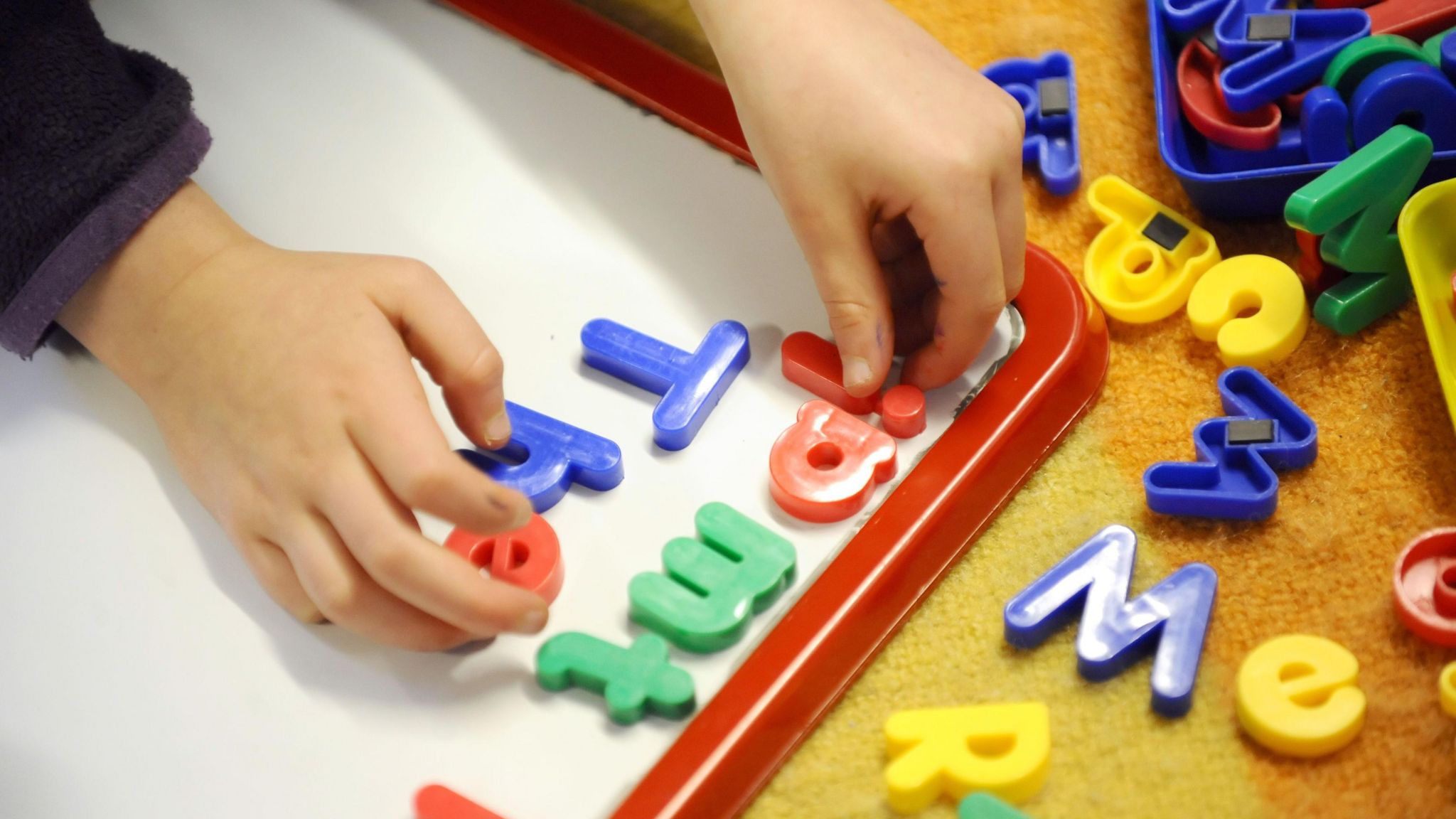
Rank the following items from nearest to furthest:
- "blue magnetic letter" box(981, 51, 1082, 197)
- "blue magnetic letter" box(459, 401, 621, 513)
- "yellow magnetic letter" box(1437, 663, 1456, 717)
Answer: "yellow magnetic letter" box(1437, 663, 1456, 717) < "blue magnetic letter" box(459, 401, 621, 513) < "blue magnetic letter" box(981, 51, 1082, 197)

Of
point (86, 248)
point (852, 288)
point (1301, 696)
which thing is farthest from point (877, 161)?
point (86, 248)

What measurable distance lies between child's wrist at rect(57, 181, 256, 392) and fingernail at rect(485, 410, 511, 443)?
173mm

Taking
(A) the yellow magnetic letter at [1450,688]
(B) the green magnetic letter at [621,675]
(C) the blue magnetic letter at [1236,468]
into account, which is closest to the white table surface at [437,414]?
(B) the green magnetic letter at [621,675]

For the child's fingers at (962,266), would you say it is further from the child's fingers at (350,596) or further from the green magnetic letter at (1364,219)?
the child's fingers at (350,596)

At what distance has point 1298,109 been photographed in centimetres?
66

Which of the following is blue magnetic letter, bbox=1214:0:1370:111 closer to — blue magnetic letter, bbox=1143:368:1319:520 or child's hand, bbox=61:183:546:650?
blue magnetic letter, bbox=1143:368:1319:520

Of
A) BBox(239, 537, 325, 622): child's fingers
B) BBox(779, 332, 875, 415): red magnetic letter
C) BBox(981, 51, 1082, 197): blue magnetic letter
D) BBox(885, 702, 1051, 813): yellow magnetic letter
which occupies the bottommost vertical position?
BBox(239, 537, 325, 622): child's fingers

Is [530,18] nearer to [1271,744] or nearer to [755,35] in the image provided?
[755,35]

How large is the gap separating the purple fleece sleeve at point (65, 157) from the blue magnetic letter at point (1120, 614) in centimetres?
48

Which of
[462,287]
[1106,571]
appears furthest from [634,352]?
[1106,571]

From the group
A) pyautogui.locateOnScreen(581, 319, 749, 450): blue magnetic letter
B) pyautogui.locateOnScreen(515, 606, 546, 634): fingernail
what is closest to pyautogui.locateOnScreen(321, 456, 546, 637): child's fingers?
pyautogui.locateOnScreen(515, 606, 546, 634): fingernail

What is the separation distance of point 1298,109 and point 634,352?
15.3 inches

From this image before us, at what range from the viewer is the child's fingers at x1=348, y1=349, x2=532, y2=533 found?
1.63ft

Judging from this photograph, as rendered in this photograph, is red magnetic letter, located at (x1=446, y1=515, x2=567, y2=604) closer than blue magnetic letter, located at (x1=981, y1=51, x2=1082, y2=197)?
Yes
